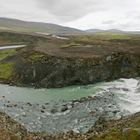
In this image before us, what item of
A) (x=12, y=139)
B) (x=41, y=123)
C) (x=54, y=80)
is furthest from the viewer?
(x=54, y=80)

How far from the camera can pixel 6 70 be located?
90.4 metres

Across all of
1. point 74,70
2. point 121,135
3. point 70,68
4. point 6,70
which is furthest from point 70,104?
point 6,70

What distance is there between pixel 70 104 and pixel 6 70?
37.2 metres

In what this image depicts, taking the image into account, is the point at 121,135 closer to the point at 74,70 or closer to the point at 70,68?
the point at 74,70

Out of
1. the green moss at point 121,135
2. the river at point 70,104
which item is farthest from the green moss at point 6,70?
the green moss at point 121,135

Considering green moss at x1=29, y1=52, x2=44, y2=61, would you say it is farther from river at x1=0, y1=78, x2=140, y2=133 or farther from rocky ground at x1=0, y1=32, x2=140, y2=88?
river at x1=0, y1=78, x2=140, y2=133

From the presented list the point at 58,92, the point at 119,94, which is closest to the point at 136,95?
the point at 119,94

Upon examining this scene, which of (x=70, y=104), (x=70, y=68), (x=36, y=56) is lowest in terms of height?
(x=70, y=104)

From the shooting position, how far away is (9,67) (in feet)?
301

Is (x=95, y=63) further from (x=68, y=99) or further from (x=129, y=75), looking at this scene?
(x=68, y=99)

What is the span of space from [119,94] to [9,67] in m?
37.3

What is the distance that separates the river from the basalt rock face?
3476 millimetres

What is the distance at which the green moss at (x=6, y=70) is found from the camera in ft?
285

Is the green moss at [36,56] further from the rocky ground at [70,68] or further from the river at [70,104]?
the river at [70,104]
